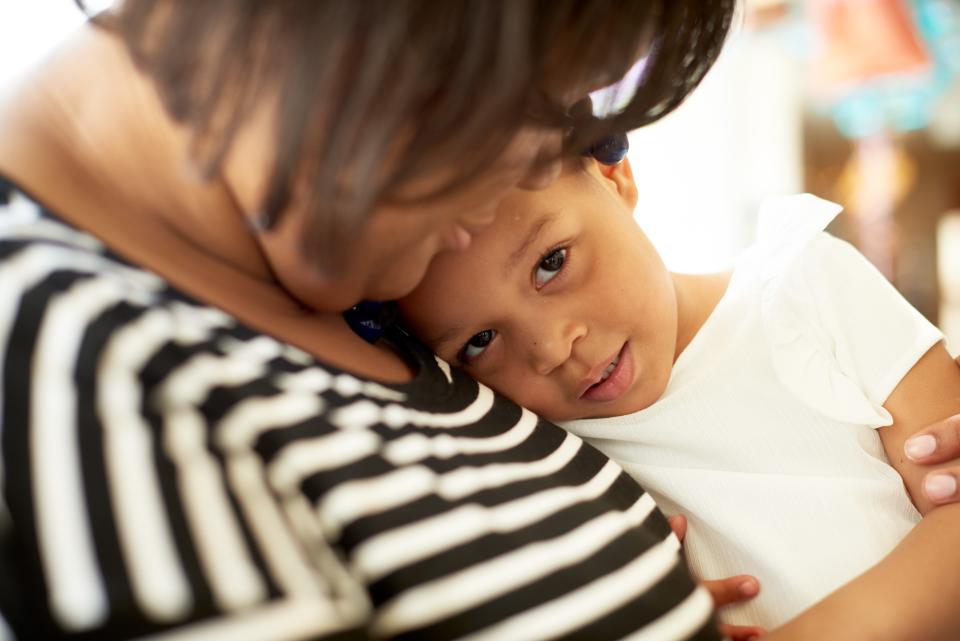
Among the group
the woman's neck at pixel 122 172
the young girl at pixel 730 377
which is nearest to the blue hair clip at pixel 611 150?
the young girl at pixel 730 377

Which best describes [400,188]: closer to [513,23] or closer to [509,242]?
[513,23]

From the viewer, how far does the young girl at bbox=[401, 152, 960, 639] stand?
2.63 feet

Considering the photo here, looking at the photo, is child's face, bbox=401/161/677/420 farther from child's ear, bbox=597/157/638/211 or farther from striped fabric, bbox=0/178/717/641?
striped fabric, bbox=0/178/717/641

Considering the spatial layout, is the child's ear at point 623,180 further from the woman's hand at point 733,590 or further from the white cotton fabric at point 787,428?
the woman's hand at point 733,590

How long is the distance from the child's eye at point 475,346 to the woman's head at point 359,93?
326 mm

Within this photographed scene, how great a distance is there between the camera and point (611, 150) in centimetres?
89

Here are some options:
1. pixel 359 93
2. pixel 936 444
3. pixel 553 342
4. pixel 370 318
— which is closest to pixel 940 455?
pixel 936 444

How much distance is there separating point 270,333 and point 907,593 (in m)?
0.56

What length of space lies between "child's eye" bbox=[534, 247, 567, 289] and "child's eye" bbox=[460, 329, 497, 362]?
0.08 m

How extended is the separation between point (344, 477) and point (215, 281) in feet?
0.51

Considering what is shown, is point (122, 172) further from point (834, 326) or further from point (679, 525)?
point (834, 326)

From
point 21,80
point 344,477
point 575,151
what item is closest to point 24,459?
point 344,477

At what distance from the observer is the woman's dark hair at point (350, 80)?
461 mm

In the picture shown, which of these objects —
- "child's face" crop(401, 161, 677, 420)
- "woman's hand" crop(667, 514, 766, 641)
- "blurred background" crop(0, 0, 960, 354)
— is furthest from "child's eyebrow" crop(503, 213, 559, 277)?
"blurred background" crop(0, 0, 960, 354)
